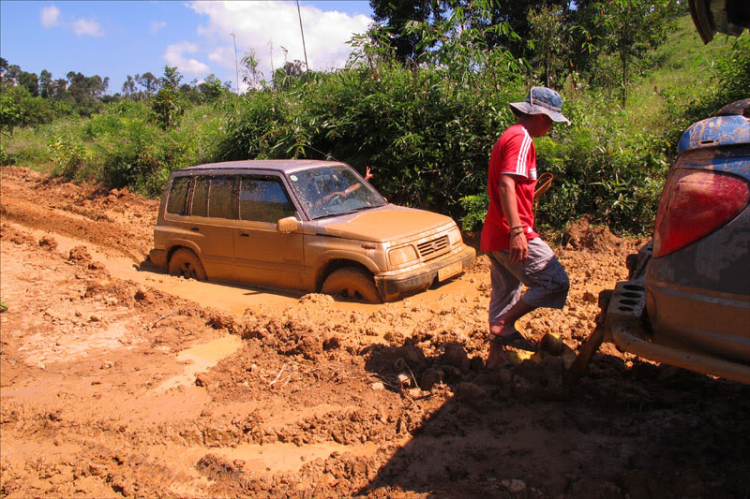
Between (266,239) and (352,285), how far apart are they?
127 centimetres

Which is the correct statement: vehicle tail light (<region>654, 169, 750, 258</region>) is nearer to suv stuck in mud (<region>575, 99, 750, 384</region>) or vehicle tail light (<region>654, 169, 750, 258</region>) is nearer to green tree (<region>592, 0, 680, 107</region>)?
suv stuck in mud (<region>575, 99, 750, 384</region>)

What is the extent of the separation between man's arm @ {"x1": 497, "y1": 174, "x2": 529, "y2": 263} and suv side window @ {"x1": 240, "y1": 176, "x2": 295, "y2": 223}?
134 inches

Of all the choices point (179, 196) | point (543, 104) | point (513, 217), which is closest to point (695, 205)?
point (513, 217)

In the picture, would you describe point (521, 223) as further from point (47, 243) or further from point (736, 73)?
point (47, 243)

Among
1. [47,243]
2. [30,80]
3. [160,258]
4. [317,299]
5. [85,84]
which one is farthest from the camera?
[85,84]

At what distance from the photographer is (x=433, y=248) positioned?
645cm

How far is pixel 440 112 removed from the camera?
29.7 feet

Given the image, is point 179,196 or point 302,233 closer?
point 302,233

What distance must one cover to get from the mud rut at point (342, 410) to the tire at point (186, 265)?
3.94ft

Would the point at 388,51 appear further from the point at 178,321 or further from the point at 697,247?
the point at 697,247

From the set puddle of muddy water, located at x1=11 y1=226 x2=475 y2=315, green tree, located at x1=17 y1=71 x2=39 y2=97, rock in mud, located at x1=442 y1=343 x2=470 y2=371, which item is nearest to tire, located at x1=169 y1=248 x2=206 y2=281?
puddle of muddy water, located at x1=11 y1=226 x2=475 y2=315

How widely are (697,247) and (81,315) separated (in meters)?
6.10

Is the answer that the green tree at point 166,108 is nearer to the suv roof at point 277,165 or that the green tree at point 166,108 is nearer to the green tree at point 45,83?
the suv roof at point 277,165

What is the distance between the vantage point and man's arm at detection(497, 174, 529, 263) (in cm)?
365
